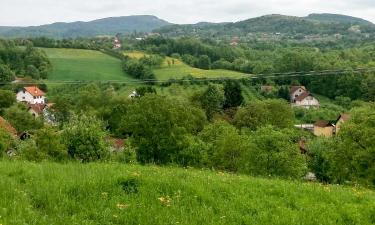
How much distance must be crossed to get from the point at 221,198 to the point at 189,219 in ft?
5.05

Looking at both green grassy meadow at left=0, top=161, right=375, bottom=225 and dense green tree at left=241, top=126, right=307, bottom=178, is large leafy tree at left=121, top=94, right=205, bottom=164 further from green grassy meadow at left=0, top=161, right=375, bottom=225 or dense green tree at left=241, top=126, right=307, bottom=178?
green grassy meadow at left=0, top=161, right=375, bottom=225

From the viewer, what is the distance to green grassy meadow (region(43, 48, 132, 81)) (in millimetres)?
137875

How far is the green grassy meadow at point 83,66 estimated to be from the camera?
137875mm

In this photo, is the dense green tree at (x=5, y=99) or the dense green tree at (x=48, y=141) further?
the dense green tree at (x=5, y=99)

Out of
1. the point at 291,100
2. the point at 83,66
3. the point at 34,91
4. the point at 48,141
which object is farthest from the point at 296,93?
the point at 48,141

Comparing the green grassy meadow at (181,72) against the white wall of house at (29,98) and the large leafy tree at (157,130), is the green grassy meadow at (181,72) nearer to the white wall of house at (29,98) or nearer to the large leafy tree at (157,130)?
the white wall of house at (29,98)

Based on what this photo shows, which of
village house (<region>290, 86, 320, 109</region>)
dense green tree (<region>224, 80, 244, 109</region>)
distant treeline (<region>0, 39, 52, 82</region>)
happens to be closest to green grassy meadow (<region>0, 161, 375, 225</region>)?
dense green tree (<region>224, 80, 244, 109</region>)

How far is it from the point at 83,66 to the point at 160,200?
5677 inches

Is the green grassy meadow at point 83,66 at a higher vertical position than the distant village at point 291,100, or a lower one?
higher

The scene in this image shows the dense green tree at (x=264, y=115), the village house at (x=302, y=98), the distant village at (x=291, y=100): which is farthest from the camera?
the village house at (x=302, y=98)

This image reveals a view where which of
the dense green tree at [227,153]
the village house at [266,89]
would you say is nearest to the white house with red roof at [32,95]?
the village house at [266,89]

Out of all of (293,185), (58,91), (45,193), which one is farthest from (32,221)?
(58,91)

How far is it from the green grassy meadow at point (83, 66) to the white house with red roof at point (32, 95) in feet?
44.5

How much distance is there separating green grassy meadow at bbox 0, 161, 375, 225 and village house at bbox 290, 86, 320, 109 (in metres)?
113
